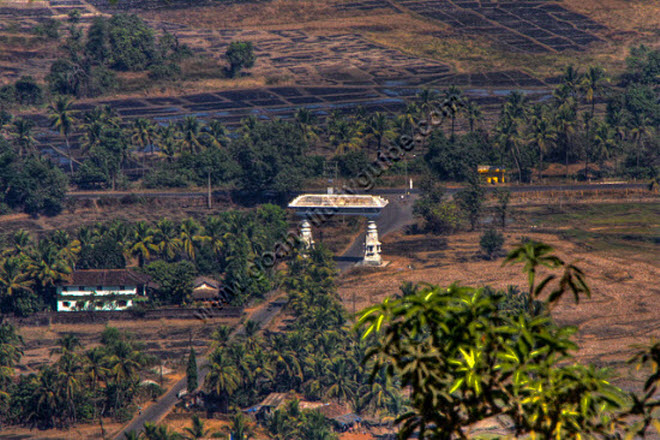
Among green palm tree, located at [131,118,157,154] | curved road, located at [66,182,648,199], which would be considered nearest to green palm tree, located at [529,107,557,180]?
curved road, located at [66,182,648,199]

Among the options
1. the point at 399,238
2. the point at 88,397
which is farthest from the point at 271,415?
the point at 399,238

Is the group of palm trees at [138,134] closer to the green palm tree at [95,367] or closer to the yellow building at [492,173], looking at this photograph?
the yellow building at [492,173]

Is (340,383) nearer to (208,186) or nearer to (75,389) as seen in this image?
(75,389)

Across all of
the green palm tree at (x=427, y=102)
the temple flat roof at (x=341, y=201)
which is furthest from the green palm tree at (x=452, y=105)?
the temple flat roof at (x=341, y=201)

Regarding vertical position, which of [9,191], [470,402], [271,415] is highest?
[470,402]

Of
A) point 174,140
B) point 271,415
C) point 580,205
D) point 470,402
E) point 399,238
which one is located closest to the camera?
point 470,402

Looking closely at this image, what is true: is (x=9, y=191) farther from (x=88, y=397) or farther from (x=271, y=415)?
(x=271, y=415)

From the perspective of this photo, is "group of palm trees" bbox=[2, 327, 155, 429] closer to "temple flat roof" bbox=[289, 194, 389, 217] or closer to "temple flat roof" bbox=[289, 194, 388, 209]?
"temple flat roof" bbox=[289, 194, 389, 217]
